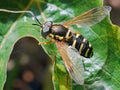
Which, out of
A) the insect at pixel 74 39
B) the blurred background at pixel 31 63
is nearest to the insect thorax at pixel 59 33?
the insect at pixel 74 39

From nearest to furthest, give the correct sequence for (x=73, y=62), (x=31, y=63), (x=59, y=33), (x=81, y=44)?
(x=73, y=62) → (x=81, y=44) → (x=59, y=33) → (x=31, y=63)

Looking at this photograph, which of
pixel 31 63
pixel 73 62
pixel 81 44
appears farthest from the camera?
pixel 31 63

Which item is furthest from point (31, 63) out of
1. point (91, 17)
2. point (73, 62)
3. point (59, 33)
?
point (73, 62)

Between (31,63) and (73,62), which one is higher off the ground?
(73,62)

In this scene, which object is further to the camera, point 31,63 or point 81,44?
point 31,63

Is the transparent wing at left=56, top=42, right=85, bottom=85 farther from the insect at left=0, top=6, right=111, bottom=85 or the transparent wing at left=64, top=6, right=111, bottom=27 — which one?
the transparent wing at left=64, top=6, right=111, bottom=27

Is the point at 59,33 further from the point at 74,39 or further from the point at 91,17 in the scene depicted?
the point at 91,17

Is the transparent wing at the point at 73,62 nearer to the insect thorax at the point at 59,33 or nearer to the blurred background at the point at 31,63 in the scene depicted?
the insect thorax at the point at 59,33

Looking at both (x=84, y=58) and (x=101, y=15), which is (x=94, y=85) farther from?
(x=101, y=15)
